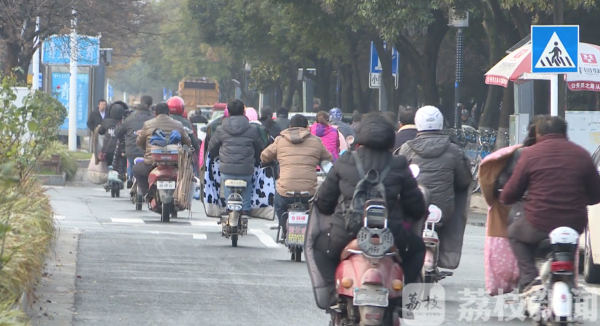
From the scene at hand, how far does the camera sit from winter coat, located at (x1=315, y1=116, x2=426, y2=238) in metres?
7.23

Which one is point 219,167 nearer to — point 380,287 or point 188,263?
point 188,263

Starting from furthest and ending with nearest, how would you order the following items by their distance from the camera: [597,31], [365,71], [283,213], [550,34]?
[365,71] < [597,31] < [550,34] < [283,213]

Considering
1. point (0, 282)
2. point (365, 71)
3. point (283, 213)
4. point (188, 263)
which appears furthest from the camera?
point (365, 71)

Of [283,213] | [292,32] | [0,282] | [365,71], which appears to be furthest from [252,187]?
[365,71]

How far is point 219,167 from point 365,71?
41.3m

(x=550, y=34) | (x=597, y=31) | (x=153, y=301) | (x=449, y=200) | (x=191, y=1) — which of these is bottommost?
(x=153, y=301)

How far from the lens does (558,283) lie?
766 centimetres

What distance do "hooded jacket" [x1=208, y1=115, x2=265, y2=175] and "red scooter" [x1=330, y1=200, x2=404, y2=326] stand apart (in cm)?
739

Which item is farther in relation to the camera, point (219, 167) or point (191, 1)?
point (191, 1)

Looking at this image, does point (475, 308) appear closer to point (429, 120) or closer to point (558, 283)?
point (429, 120)

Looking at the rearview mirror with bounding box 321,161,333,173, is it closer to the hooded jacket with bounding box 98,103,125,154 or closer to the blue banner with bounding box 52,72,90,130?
the hooded jacket with bounding box 98,103,125,154

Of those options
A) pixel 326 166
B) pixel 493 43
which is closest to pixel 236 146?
pixel 326 166

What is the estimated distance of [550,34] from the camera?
16.7 metres

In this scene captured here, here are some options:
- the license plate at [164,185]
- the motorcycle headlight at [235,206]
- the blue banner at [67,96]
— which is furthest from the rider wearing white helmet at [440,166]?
the blue banner at [67,96]
